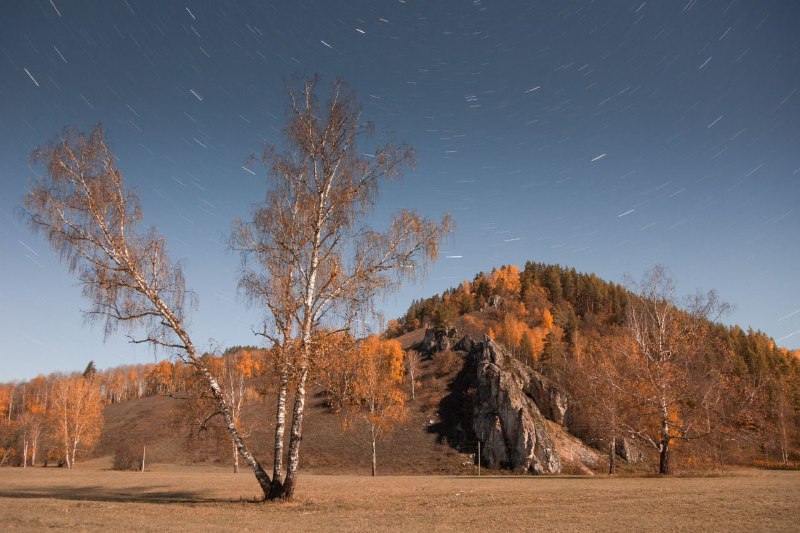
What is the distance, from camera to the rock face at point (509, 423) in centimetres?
6412

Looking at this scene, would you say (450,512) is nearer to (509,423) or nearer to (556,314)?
(509,423)

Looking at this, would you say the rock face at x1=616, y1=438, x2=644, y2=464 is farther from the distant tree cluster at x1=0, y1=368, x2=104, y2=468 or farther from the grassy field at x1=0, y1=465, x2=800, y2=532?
the distant tree cluster at x1=0, y1=368, x2=104, y2=468

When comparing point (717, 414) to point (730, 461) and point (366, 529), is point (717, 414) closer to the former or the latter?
point (366, 529)

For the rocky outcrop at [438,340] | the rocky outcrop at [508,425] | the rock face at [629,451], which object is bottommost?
the rock face at [629,451]

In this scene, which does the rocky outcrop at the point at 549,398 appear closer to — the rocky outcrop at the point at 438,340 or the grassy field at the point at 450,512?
the rocky outcrop at the point at 438,340

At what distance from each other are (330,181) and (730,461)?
91.3 m

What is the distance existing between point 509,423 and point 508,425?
1.07ft

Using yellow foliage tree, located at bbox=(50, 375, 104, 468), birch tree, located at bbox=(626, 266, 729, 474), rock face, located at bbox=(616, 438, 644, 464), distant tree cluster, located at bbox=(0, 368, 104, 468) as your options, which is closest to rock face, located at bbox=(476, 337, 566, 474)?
rock face, located at bbox=(616, 438, 644, 464)

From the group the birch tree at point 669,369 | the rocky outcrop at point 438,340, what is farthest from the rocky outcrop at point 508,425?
the rocky outcrop at point 438,340

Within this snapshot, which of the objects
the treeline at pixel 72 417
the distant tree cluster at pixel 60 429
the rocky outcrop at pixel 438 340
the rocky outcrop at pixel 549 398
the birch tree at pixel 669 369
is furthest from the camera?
the rocky outcrop at pixel 438 340

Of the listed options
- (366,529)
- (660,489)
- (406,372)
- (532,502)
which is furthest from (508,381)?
(366,529)

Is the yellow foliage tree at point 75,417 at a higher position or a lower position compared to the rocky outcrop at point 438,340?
lower

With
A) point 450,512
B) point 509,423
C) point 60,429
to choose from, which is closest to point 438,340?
point 509,423

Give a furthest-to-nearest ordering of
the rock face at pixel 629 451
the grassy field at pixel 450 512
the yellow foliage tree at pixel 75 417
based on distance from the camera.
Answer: the rock face at pixel 629 451
the yellow foliage tree at pixel 75 417
the grassy field at pixel 450 512
